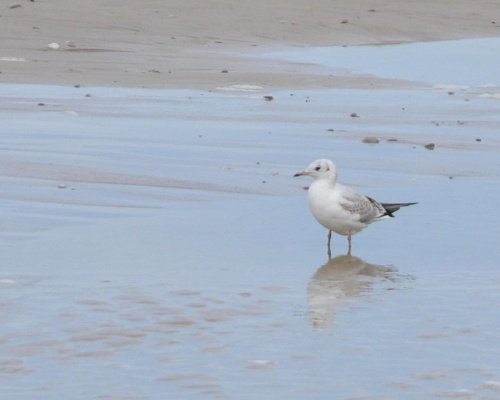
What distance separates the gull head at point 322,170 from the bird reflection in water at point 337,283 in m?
0.64

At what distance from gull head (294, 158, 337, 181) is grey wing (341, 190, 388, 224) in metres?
0.15

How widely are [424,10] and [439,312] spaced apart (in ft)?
65.4

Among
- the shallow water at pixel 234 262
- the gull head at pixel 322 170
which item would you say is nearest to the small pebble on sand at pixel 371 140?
the shallow water at pixel 234 262

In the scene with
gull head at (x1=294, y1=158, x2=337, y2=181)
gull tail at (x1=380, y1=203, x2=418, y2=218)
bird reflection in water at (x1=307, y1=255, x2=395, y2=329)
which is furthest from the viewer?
gull tail at (x1=380, y1=203, x2=418, y2=218)

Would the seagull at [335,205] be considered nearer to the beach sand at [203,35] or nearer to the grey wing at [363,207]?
the grey wing at [363,207]

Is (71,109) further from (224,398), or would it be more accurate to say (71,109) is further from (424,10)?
(424,10)

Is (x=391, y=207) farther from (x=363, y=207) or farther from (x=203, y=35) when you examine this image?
(x=203, y=35)

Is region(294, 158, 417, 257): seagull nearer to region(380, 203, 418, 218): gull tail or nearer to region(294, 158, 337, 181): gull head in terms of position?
region(294, 158, 337, 181): gull head

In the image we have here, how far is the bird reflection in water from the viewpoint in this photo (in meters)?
5.46

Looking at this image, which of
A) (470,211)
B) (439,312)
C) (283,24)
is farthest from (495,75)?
(439,312)

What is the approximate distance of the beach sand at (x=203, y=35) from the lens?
14859mm

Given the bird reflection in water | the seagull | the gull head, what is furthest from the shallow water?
the gull head

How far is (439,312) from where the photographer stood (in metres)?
5.49

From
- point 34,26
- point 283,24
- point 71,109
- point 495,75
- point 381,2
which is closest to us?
point 71,109
